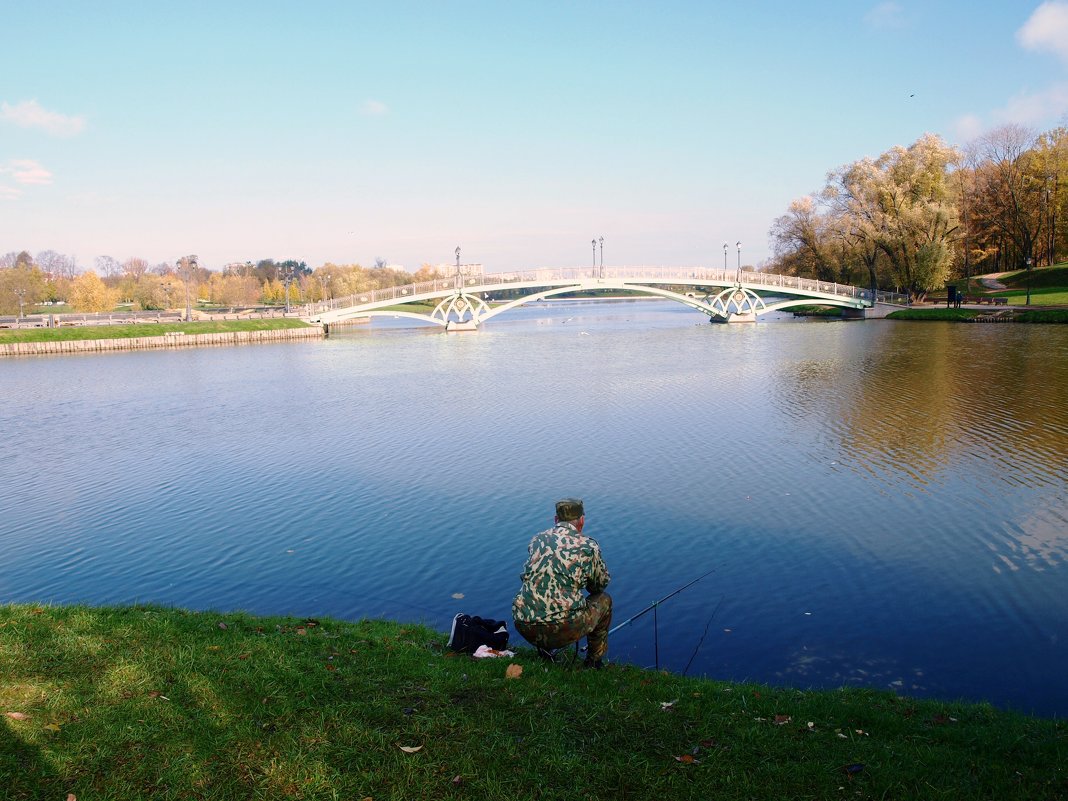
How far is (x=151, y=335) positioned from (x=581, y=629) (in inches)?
2185

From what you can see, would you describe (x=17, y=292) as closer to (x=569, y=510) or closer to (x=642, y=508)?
(x=642, y=508)

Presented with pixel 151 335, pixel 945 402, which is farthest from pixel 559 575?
pixel 151 335

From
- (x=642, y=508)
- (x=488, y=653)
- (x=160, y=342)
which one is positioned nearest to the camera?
(x=488, y=653)

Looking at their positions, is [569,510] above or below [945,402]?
above

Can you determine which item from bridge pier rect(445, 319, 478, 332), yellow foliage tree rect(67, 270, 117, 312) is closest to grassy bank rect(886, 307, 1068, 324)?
bridge pier rect(445, 319, 478, 332)

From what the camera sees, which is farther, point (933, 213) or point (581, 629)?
point (933, 213)

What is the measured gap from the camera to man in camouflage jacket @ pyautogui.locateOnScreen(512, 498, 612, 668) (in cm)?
598

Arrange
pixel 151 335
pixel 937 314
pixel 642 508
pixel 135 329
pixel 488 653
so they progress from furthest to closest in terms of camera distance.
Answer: pixel 937 314
pixel 135 329
pixel 151 335
pixel 642 508
pixel 488 653

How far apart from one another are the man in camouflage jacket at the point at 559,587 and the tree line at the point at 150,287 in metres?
59.8

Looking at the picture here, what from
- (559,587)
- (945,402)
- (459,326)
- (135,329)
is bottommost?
(945,402)

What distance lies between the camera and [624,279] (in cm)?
5944

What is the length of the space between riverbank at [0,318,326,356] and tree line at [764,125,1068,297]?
150 feet

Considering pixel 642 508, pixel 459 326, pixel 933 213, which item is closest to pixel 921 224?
pixel 933 213

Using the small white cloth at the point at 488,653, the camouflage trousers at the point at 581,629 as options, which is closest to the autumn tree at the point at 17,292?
the small white cloth at the point at 488,653
